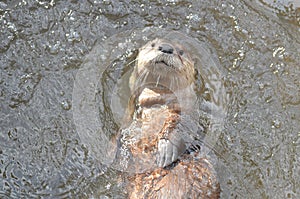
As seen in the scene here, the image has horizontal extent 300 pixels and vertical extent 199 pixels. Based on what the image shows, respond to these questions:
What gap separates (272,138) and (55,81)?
181 cm

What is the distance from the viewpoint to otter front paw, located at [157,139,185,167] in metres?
3.46

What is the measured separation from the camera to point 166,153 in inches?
136

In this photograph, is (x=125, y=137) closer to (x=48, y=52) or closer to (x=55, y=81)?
(x=55, y=81)

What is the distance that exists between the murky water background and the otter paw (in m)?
0.46

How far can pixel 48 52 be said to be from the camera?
14.0 feet

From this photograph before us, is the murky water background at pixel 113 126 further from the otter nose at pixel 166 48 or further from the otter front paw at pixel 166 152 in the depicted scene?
the otter nose at pixel 166 48

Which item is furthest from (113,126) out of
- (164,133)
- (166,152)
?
(166,152)

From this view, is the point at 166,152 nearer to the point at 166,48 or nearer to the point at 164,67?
the point at 164,67

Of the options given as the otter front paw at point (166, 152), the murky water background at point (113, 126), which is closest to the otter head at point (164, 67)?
the murky water background at point (113, 126)

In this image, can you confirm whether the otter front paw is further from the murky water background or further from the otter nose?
the otter nose

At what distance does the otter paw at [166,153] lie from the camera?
136 inches

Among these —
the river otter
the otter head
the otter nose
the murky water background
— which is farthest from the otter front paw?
the otter nose

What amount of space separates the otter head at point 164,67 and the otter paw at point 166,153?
23.3 inches

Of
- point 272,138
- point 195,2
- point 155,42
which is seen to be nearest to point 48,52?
point 155,42
